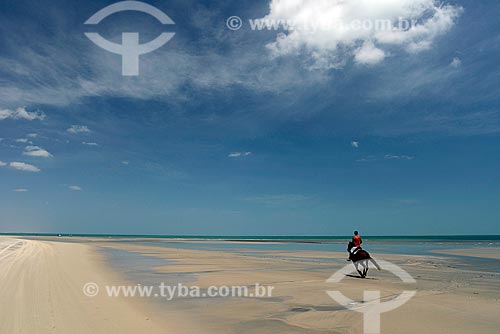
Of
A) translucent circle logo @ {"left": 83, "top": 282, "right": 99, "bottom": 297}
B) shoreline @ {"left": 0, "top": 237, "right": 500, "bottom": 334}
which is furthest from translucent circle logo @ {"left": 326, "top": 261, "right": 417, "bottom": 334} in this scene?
translucent circle logo @ {"left": 83, "top": 282, "right": 99, "bottom": 297}

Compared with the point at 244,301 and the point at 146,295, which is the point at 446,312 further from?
the point at 146,295

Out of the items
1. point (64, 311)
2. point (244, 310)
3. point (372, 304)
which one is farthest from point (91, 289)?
point (372, 304)

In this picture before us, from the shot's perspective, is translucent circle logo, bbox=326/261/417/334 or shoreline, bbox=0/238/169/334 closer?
shoreline, bbox=0/238/169/334

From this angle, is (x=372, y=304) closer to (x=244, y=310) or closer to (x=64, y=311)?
(x=244, y=310)

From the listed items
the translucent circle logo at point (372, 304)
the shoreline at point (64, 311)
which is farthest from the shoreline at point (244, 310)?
the translucent circle logo at point (372, 304)

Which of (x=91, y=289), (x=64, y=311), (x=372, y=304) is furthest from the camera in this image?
(x=91, y=289)

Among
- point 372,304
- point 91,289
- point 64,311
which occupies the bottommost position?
point 91,289

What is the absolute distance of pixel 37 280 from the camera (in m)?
17.6

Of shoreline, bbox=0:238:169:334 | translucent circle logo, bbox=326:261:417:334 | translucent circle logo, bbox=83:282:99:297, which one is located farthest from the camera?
translucent circle logo, bbox=83:282:99:297

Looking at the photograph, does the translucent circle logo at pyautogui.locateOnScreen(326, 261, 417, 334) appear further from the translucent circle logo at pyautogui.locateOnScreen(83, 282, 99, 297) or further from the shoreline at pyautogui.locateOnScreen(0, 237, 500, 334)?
the translucent circle logo at pyautogui.locateOnScreen(83, 282, 99, 297)

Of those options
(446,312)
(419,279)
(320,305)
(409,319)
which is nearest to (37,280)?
(320,305)

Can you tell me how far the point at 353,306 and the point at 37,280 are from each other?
14421 millimetres

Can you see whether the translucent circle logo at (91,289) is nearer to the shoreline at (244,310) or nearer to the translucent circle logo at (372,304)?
the shoreline at (244,310)

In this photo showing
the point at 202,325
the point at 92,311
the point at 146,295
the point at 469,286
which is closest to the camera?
the point at 202,325
